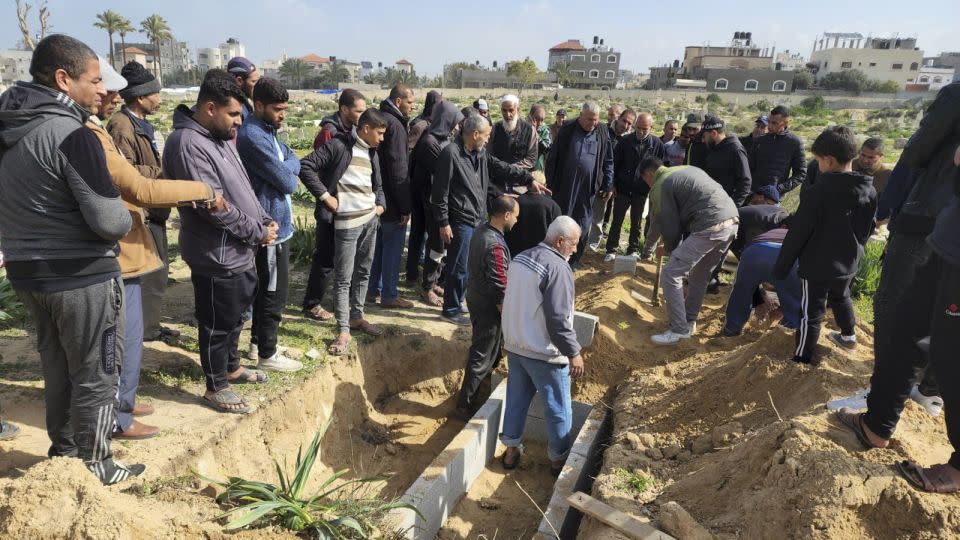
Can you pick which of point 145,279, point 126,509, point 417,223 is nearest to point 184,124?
point 145,279

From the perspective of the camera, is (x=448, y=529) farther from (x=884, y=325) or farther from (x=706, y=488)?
(x=884, y=325)

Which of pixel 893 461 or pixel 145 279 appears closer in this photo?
pixel 893 461

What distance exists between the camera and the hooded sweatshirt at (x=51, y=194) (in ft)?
7.87

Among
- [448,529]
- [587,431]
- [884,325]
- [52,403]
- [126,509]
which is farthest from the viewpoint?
[587,431]

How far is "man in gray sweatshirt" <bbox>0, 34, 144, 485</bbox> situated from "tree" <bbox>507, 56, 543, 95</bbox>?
220 feet

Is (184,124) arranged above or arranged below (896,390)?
above

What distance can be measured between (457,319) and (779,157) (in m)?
4.55

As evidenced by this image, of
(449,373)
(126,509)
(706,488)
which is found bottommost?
(449,373)

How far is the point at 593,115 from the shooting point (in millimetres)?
6512

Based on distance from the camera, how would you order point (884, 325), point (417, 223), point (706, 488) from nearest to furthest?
point (884, 325), point (706, 488), point (417, 223)

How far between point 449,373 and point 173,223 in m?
4.93

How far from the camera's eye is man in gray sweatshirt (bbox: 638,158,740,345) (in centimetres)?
523

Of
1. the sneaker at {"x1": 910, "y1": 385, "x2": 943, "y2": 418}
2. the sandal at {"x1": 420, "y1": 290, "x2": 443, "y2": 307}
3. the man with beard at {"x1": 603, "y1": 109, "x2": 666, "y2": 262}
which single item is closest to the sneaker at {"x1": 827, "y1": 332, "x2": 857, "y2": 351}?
the sneaker at {"x1": 910, "y1": 385, "x2": 943, "y2": 418}

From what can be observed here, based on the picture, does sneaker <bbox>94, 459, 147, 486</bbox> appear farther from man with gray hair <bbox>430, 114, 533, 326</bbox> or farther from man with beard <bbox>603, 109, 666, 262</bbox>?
man with beard <bbox>603, 109, 666, 262</bbox>
